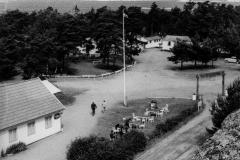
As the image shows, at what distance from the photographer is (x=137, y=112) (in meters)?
36.8

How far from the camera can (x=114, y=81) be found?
172 feet

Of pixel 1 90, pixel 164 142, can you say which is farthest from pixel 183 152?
pixel 1 90

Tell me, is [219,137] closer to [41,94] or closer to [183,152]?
[183,152]

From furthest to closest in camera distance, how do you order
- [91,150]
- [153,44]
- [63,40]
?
[153,44]
[63,40]
[91,150]

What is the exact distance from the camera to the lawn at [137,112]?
Answer: 104 ft

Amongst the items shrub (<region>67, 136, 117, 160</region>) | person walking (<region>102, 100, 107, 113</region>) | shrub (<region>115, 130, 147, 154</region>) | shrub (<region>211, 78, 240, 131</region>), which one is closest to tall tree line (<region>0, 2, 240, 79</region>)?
person walking (<region>102, 100, 107, 113</region>)

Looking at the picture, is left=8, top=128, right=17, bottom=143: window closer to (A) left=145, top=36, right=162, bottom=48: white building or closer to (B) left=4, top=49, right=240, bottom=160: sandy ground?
(B) left=4, top=49, right=240, bottom=160: sandy ground

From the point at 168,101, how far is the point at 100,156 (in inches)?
784

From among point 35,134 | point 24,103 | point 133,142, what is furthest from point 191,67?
point 133,142

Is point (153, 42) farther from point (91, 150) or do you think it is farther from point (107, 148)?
point (91, 150)

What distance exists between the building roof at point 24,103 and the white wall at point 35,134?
613mm

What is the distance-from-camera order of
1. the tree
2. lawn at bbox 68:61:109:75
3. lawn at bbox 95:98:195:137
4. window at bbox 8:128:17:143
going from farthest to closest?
lawn at bbox 68:61:109:75
the tree
lawn at bbox 95:98:195:137
window at bbox 8:128:17:143

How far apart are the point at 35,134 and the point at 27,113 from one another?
188 cm

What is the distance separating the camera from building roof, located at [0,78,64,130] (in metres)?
27.7
